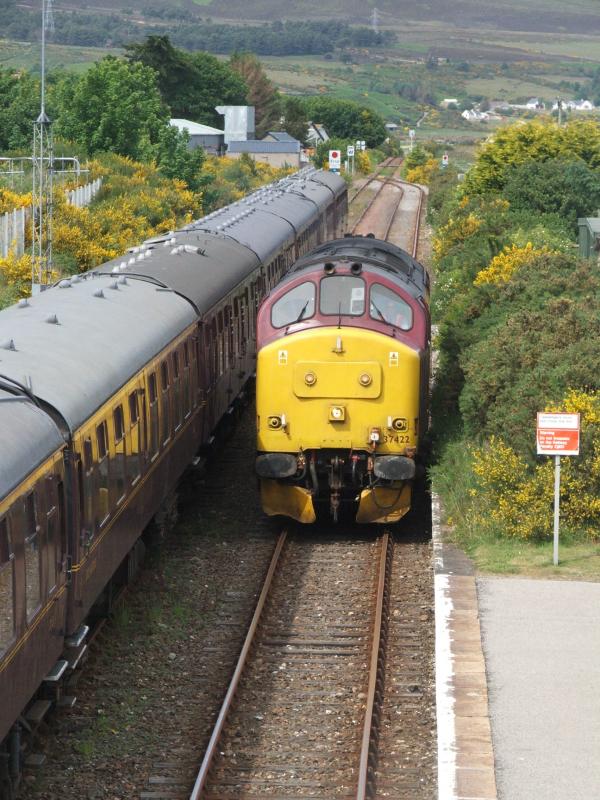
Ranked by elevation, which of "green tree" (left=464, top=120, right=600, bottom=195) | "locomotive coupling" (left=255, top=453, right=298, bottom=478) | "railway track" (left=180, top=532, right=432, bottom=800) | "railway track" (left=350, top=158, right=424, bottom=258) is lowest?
"railway track" (left=180, top=532, right=432, bottom=800)

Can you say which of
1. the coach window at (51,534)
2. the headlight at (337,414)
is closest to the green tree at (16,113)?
the headlight at (337,414)

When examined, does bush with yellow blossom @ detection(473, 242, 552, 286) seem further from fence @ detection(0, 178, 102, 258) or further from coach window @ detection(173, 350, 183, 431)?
fence @ detection(0, 178, 102, 258)

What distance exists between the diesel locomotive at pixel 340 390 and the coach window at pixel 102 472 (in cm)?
437

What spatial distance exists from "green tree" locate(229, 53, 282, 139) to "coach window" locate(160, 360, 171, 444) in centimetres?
11545

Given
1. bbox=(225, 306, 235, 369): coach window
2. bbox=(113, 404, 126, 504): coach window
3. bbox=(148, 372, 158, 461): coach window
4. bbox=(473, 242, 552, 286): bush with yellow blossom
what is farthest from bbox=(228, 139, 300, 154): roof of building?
bbox=(113, 404, 126, 504): coach window

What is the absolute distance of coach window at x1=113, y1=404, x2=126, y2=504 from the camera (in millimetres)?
13055

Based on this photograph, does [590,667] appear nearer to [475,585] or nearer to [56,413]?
[475,585]

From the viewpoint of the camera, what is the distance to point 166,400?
16.0 m

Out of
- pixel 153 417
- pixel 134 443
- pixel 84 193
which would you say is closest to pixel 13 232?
pixel 84 193

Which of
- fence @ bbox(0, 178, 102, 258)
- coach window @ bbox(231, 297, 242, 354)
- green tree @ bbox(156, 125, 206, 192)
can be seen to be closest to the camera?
coach window @ bbox(231, 297, 242, 354)

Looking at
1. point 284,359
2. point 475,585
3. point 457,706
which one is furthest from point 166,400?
point 457,706

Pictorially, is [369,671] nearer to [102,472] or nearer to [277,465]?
[102,472]

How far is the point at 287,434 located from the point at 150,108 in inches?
1984

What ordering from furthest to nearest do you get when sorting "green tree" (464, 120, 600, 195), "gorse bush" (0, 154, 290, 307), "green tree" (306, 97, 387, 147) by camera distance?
1. "green tree" (306, 97, 387, 147)
2. "green tree" (464, 120, 600, 195)
3. "gorse bush" (0, 154, 290, 307)
